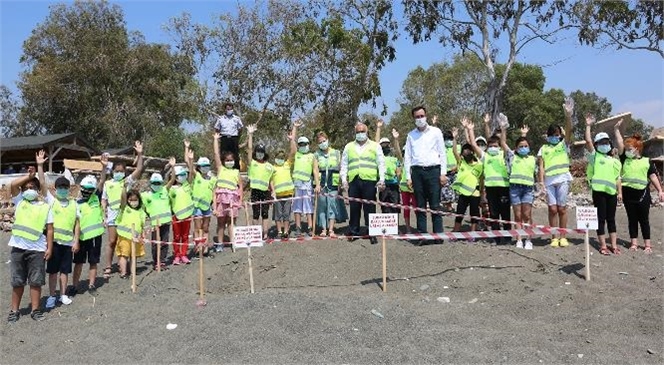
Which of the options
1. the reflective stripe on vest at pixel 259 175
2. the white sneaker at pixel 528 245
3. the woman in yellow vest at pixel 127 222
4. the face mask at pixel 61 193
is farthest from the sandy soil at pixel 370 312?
the face mask at pixel 61 193

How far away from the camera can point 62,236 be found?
8469 mm

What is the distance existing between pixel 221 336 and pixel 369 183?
13.5 ft

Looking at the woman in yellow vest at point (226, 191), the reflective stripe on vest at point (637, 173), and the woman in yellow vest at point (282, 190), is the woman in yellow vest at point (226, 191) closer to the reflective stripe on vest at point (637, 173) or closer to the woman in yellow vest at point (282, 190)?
the woman in yellow vest at point (282, 190)

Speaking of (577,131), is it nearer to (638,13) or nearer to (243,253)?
(638,13)

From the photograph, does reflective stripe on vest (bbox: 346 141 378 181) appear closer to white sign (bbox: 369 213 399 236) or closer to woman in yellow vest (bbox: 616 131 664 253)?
white sign (bbox: 369 213 399 236)

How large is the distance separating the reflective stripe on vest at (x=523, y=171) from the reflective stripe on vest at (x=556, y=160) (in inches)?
8.2

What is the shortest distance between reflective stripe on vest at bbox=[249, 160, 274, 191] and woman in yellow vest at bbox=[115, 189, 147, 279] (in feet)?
6.35

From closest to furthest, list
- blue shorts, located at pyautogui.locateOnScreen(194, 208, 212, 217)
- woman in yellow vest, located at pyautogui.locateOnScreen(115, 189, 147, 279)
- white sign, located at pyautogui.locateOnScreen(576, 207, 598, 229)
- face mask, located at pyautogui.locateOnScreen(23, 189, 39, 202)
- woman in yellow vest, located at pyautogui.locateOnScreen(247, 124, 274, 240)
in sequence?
white sign, located at pyautogui.locateOnScreen(576, 207, 598, 229) < face mask, located at pyautogui.locateOnScreen(23, 189, 39, 202) < woman in yellow vest, located at pyautogui.locateOnScreen(115, 189, 147, 279) < blue shorts, located at pyautogui.locateOnScreen(194, 208, 212, 217) < woman in yellow vest, located at pyautogui.locateOnScreen(247, 124, 274, 240)

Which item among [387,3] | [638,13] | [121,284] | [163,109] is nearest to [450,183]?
[121,284]

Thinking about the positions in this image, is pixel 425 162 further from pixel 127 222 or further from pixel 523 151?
pixel 127 222

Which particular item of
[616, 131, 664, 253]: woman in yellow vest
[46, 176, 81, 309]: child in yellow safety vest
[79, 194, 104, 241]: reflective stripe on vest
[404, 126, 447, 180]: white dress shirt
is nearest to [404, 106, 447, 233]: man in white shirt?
[404, 126, 447, 180]: white dress shirt

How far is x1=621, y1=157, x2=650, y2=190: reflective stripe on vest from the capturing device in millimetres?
9016

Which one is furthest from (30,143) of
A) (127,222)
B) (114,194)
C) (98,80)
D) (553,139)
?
(553,139)

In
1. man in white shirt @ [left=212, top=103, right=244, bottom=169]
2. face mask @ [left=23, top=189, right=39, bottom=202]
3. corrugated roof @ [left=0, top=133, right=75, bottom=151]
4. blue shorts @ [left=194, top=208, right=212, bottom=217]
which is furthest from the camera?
corrugated roof @ [left=0, top=133, right=75, bottom=151]
